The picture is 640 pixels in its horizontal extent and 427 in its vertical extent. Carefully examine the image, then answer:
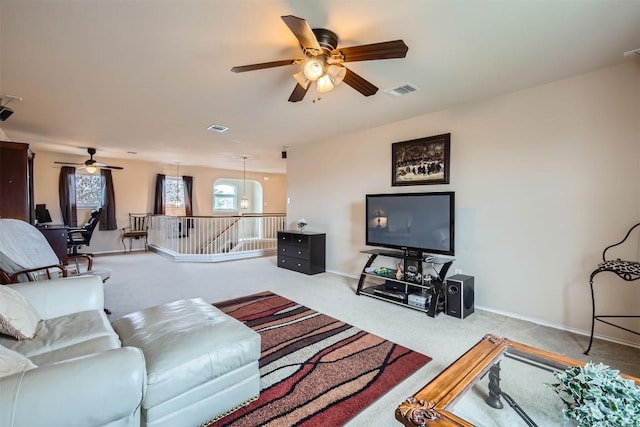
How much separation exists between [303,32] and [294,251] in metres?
4.22

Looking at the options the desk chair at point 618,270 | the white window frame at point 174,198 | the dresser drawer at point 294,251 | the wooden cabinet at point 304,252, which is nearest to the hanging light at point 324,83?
the desk chair at point 618,270

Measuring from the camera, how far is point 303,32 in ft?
5.61

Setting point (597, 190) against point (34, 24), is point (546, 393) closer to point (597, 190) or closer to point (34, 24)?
point (597, 190)

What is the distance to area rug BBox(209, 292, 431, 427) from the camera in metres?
1.72

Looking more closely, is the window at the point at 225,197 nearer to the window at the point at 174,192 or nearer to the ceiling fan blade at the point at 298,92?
the window at the point at 174,192

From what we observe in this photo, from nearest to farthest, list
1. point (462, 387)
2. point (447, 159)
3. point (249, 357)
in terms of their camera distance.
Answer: point (462, 387) < point (249, 357) < point (447, 159)

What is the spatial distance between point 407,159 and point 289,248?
9.19 feet

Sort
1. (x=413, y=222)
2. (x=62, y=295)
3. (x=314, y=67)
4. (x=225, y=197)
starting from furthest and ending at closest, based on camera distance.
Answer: (x=225, y=197) < (x=413, y=222) < (x=62, y=295) < (x=314, y=67)

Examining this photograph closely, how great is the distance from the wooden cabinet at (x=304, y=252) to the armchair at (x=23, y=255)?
9.60ft

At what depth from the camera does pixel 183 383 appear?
59.1 inches

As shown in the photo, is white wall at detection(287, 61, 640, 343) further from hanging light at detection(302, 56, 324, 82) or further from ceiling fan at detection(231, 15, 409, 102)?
hanging light at detection(302, 56, 324, 82)

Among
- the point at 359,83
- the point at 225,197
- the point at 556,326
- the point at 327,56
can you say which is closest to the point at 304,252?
the point at 359,83

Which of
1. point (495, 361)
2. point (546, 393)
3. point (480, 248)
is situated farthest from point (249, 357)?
point (480, 248)

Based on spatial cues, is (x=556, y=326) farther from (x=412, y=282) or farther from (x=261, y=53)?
(x=261, y=53)
